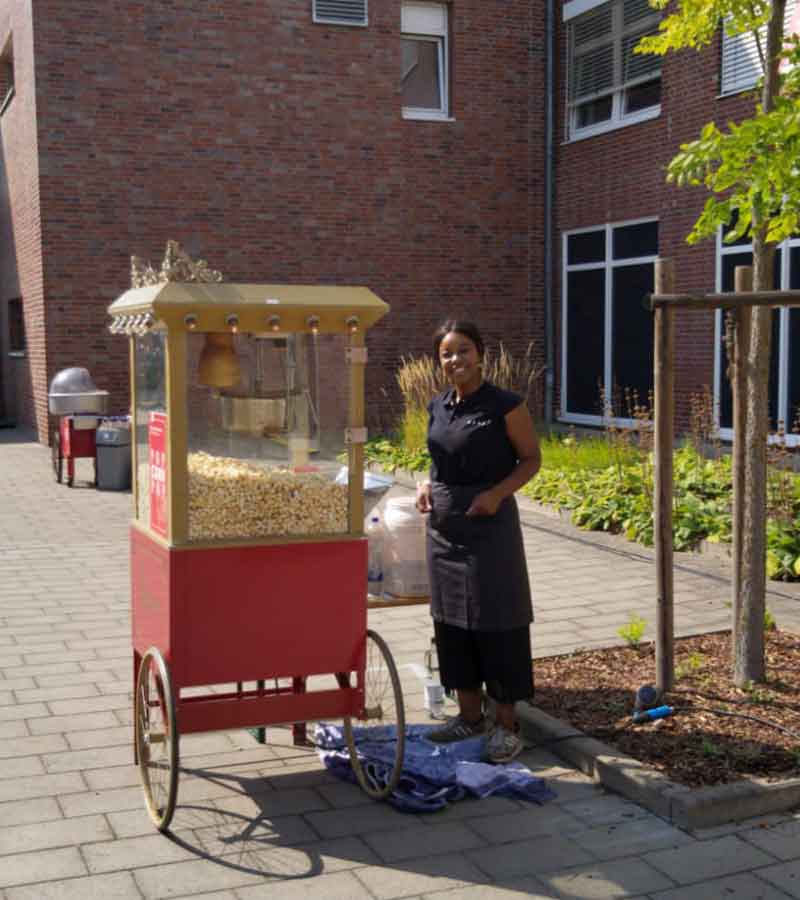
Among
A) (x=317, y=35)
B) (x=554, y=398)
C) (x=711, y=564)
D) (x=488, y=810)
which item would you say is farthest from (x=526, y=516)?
(x=317, y=35)

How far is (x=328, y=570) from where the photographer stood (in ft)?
14.3

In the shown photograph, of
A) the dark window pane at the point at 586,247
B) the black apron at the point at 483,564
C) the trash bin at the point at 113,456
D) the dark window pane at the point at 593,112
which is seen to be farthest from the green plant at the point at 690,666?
the dark window pane at the point at 593,112

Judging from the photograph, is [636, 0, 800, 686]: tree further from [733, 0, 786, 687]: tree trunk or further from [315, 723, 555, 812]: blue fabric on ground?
[315, 723, 555, 812]: blue fabric on ground

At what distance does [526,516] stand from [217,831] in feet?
22.6

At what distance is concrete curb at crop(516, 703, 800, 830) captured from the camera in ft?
13.5

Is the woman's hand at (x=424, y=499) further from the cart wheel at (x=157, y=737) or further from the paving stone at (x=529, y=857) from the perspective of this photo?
the paving stone at (x=529, y=857)

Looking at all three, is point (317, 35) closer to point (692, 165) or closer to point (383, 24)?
point (383, 24)

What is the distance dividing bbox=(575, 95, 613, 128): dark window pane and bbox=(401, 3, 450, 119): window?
2.03m

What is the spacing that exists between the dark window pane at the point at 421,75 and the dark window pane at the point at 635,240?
3.69 meters

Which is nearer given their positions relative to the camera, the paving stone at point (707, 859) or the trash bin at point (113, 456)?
the paving stone at point (707, 859)

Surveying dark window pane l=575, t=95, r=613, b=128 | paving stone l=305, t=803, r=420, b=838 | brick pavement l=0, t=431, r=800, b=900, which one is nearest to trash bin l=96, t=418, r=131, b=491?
brick pavement l=0, t=431, r=800, b=900

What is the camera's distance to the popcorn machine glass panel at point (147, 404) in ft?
14.1

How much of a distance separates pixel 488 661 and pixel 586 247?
1373 centimetres

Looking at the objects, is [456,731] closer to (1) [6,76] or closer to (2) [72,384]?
(2) [72,384]
